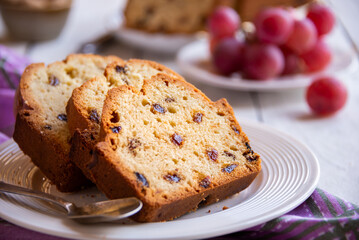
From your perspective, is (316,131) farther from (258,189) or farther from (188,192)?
(188,192)

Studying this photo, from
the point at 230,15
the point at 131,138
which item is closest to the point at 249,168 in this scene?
the point at 131,138

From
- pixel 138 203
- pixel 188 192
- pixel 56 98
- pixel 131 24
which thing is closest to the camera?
pixel 138 203

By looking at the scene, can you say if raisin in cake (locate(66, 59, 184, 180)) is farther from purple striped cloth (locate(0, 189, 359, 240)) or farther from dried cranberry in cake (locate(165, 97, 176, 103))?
purple striped cloth (locate(0, 189, 359, 240))

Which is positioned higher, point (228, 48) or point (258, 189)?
point (228, 48)

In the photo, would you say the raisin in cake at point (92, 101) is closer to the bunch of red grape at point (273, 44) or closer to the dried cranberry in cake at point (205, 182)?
the dried cranberry in cake at point (205, 182)


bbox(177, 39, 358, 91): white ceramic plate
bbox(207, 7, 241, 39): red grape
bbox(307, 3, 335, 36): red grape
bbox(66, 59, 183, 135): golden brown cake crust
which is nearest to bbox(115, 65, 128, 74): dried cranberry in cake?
bbox(66, 59, 183, 135): golden brown cake crust

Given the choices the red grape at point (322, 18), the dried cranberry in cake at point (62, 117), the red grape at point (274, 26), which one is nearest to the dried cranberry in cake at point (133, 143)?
the dried cranberry in cake at point (62, 117)

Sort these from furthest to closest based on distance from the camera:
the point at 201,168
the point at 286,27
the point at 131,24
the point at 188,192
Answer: the point at 131,24 < the point at 286,27 < the point at 201,168 < the point at 188,192
